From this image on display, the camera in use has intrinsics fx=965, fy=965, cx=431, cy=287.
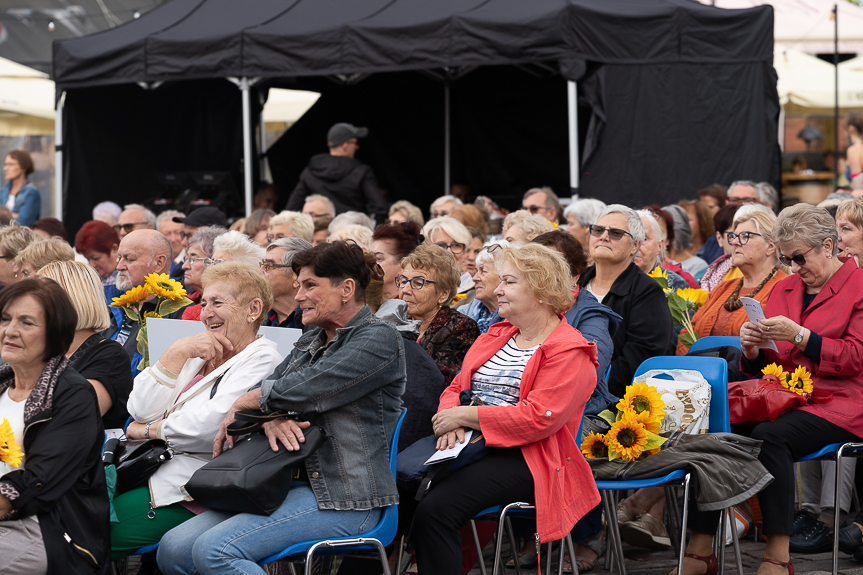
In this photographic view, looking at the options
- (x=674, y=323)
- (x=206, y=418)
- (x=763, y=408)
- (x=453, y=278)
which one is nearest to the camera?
(x=206, y=418)

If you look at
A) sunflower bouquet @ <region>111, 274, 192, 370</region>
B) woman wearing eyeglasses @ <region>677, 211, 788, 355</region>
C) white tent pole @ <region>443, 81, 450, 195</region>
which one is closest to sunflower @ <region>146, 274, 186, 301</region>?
sunflower bouquet @ <region>111, 274, 192, 370</region>

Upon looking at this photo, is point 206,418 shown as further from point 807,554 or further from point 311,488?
point 807,554

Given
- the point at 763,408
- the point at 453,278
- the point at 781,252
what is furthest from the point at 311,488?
the point at 781,252

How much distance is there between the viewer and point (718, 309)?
17.5ft

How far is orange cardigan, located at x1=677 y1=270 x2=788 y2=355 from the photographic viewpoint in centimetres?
514

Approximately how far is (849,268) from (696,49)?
5.01 meters

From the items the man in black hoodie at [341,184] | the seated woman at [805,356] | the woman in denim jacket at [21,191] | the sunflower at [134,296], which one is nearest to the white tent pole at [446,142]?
the man in black hoodie at [341,184]

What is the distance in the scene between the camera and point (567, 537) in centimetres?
374

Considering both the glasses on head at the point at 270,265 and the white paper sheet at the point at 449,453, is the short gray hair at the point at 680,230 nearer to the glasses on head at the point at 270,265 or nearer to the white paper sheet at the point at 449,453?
the glasses on head at the point at 270,265

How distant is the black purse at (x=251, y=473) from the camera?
3236mm

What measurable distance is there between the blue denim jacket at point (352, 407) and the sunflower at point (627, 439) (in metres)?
1.03

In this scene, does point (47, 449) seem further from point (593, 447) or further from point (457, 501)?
point (593, 447)

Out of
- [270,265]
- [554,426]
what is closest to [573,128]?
[270,265]

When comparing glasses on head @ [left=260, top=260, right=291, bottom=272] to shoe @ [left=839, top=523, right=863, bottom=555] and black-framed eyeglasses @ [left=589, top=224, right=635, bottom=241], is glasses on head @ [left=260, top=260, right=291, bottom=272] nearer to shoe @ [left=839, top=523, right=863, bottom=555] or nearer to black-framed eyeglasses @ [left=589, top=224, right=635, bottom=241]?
black-framed eyeglasses @ [left=589, top=224, right=635, bottom=241]
